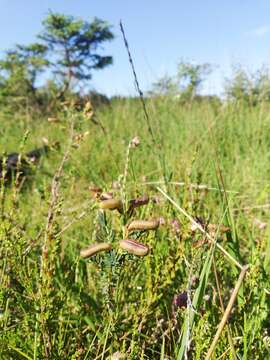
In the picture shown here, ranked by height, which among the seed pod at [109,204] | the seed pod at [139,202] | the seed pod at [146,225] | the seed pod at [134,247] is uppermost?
the seed pod at [109,204]

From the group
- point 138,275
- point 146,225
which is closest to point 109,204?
point 146,225

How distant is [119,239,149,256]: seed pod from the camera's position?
66 centimetres

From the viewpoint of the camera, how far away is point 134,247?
672 mm

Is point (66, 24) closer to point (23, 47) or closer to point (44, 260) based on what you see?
point (23, 47)

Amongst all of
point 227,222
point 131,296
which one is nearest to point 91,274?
point 131,296

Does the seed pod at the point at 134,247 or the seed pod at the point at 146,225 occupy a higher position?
the seed pod at the point at 146,225

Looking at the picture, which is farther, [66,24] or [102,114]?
[66,24]

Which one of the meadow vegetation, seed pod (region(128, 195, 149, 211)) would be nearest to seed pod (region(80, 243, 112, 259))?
the meadow vegetation

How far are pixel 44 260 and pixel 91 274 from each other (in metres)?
0.67

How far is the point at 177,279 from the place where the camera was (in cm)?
125

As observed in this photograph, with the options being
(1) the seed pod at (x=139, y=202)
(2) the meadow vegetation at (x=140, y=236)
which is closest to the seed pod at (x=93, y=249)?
(2) the meadow vegetation at (x=140, y=236)

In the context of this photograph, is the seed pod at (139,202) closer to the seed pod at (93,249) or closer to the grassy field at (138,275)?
the grassy field at (138,275)

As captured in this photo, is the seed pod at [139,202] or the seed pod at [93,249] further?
the seed pod at [139,202]

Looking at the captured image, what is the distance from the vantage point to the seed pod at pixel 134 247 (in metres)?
0.66
